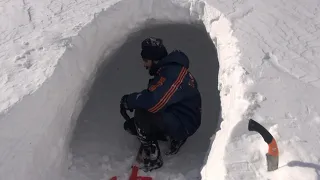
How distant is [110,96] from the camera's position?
3982 millimetres

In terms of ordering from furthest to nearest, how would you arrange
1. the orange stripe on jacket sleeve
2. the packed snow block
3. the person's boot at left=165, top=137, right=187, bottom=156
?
the person's boot at left=165, top=137, right=187, bottom=156 < the orange stripe on jacket sleeve < the packed snow block

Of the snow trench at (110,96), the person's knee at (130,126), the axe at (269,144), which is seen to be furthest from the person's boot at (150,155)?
the axe at (269,144)

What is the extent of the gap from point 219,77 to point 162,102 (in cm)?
44

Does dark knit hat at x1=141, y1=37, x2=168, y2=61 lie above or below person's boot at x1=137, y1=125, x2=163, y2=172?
above

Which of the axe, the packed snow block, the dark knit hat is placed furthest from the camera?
the dark knit hat

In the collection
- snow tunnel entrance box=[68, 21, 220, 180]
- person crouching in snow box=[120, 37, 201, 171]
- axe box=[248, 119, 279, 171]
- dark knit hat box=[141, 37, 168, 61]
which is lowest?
snow tunnel entrance box=[68, 21, 220, 180]

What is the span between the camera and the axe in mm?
1875

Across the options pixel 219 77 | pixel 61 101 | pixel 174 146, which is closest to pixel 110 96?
pixel 174 146

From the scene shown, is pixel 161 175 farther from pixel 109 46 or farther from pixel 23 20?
pixel 23 20

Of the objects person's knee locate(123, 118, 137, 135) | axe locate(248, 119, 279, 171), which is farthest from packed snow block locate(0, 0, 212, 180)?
axe locate(248, 119, 279, 171)

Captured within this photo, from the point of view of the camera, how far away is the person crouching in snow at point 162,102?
9.37 feet

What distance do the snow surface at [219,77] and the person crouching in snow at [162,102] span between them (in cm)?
25

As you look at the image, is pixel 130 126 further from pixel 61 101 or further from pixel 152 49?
pixel 61 101

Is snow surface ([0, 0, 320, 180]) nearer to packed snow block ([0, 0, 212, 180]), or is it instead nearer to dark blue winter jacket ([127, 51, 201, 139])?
packed snow block ([0, 0, 212, 180])
